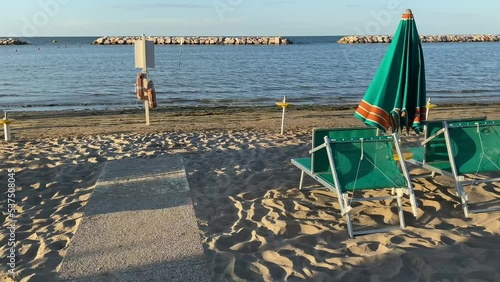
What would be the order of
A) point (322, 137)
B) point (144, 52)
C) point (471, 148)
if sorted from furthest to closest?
point (144, 52) → point (322, 137) → point (471, 148)

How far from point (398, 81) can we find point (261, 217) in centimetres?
199

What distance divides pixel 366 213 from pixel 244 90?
17.6 meters

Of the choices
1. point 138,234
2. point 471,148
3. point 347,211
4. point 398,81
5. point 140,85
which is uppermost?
point 398,81

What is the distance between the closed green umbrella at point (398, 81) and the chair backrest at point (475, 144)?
0.54 meters

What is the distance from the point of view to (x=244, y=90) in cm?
2166

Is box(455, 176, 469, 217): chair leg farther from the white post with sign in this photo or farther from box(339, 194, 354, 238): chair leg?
the white post with sign

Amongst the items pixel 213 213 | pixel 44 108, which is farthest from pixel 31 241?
pixel 44 108

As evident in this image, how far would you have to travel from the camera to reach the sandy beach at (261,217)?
3.37 meters

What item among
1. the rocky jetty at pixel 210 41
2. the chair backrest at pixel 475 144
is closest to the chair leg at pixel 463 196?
the chair backrest at pixel 475 144

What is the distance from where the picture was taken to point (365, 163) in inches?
171

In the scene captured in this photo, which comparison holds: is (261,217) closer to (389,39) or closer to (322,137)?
(322,137)

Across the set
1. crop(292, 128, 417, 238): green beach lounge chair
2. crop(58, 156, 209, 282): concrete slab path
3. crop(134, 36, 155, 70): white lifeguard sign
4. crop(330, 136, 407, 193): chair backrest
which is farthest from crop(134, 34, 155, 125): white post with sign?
crop(330, 136, 407, 193): chair backrest

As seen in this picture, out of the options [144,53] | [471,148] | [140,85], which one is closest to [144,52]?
[144,53]

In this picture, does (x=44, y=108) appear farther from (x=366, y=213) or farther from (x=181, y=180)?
(x=366, y=213)
